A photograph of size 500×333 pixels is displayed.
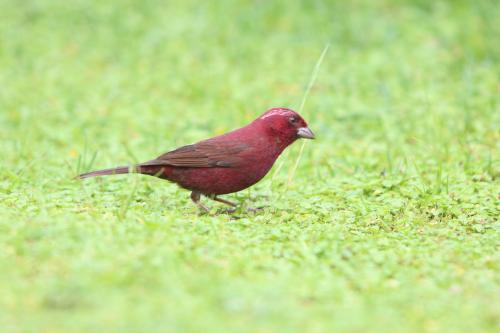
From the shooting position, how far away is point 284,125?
22.2 ft

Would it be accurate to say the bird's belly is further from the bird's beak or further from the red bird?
the bird's beak

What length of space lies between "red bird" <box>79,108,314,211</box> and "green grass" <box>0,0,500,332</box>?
268 mm

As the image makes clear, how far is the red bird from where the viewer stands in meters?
6.47

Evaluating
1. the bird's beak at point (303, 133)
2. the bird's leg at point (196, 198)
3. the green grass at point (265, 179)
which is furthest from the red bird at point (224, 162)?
the green grass at point (265, 179)

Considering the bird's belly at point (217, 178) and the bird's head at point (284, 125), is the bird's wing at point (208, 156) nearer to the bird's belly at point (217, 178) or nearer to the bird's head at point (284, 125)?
the bird's belly at point (217, 178)

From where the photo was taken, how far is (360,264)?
5125 mm

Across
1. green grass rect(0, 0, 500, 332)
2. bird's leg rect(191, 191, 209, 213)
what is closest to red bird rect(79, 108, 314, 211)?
bird's leg rect(191, 191, 209, 213)

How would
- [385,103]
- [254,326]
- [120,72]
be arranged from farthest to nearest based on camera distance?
[120,72]
[385,103]
[254,326]

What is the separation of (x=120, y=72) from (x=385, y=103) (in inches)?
148

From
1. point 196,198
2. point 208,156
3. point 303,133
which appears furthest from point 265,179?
point 208,156

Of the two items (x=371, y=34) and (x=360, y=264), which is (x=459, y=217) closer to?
(x=360, y=264)

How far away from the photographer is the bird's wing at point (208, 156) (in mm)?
6480

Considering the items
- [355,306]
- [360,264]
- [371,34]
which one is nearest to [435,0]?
[371,34]

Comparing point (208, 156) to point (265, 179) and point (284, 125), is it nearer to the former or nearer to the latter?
point (284, 125)
